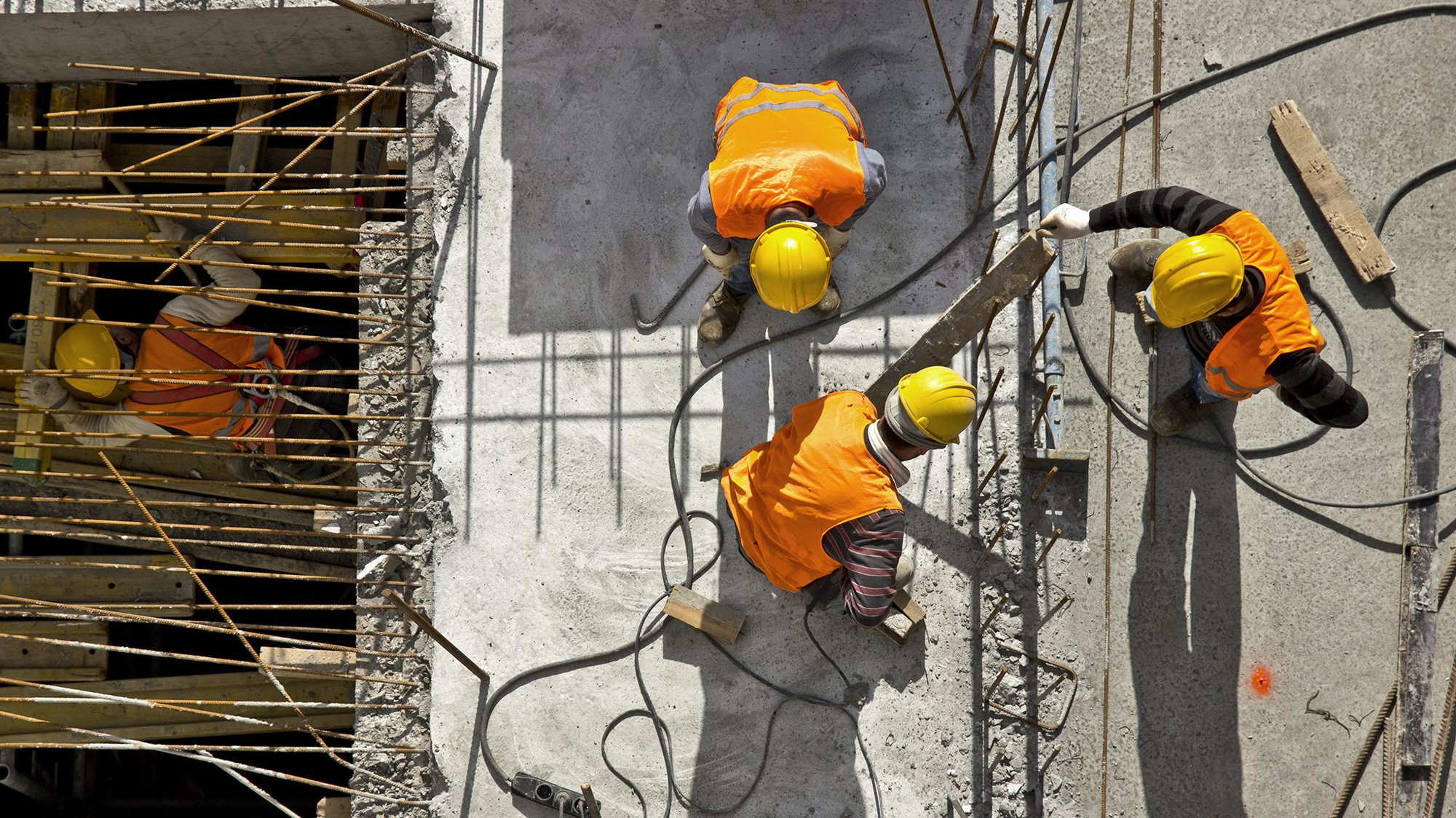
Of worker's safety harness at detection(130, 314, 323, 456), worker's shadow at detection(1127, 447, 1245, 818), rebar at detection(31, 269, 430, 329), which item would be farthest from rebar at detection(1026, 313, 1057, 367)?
worker's safety harness at detection(130, 314, 323, 456)

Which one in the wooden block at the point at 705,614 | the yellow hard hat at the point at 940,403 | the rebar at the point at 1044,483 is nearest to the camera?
the yellow hard hat at the point at 940,403

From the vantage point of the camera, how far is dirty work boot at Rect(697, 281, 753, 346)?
5.04 m

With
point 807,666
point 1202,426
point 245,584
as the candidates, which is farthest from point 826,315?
point 245,584

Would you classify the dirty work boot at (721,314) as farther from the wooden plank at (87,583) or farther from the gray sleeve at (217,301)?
the wooden plank at (87,583)

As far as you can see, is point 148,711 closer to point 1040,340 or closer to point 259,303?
point 259,303

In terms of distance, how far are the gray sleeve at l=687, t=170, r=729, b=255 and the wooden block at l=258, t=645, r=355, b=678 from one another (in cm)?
330

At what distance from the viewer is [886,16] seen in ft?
17.3

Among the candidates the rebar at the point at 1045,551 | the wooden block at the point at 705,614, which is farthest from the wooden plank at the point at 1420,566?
the wooden block at the point at 705,614

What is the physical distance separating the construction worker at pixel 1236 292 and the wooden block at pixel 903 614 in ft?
6.78

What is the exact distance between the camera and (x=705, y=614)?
16.0 ft

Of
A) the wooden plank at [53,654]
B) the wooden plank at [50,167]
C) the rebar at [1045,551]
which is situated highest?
the wooden plank at [50,167]

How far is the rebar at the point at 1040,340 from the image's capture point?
4.44 m

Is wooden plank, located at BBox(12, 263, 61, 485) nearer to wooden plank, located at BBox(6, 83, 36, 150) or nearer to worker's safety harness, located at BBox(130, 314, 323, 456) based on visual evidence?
worker's safety harness, located at BBox(130, 314, 323, 456)

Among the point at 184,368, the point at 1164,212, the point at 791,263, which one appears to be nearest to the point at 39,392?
the point at 184,368
